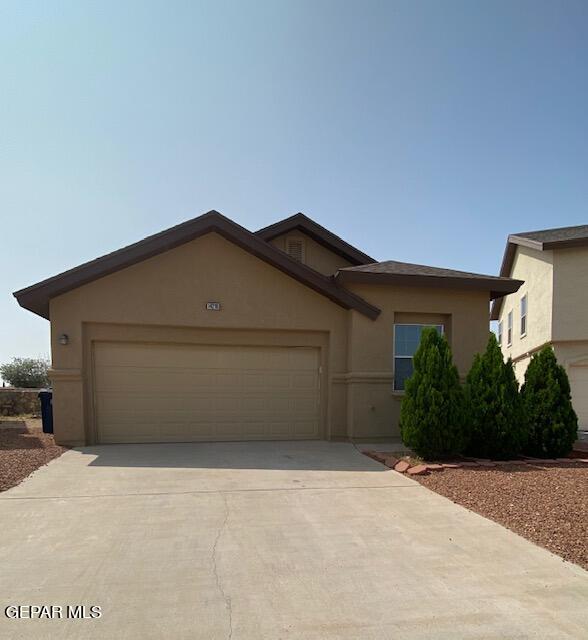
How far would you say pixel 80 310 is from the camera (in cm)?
925

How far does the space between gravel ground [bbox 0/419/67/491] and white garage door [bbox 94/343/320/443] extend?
46.1 inches

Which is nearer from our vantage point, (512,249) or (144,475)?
(144,475)

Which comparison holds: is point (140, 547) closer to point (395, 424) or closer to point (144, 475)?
point (144, 475)

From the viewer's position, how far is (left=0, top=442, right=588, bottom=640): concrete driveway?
121 inches

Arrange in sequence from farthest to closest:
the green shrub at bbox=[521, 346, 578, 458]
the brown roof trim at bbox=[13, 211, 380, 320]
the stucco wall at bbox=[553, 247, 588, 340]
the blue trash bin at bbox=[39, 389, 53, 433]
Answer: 1. the stucco wall at bbox=[553, 247, 588, 340]
2. the blue trash bin at bbox=[39, 389, 53, 433]
3. the brown roof trim at bbox=[13, 211, 380, 320]
4. the green shrub at bbox=[521, 346, 578, 458]

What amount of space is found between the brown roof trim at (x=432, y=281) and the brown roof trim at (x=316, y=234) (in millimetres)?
3713

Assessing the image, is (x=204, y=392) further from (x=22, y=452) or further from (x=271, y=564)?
(x=271, y=564)

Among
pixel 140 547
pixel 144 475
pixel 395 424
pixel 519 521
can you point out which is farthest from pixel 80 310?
pixel 519 521

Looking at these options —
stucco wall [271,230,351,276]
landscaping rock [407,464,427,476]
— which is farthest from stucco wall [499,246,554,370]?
landscaping rock [407,464,427,476]

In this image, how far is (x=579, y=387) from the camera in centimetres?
1483

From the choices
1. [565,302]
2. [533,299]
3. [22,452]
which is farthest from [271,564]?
[533,299]

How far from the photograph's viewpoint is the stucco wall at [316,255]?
45.5 ft

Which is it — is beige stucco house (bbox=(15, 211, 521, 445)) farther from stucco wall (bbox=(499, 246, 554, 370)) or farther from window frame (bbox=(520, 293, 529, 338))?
window frame (bbox=(520, 293, 529, 338))

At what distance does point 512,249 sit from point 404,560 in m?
18.0
